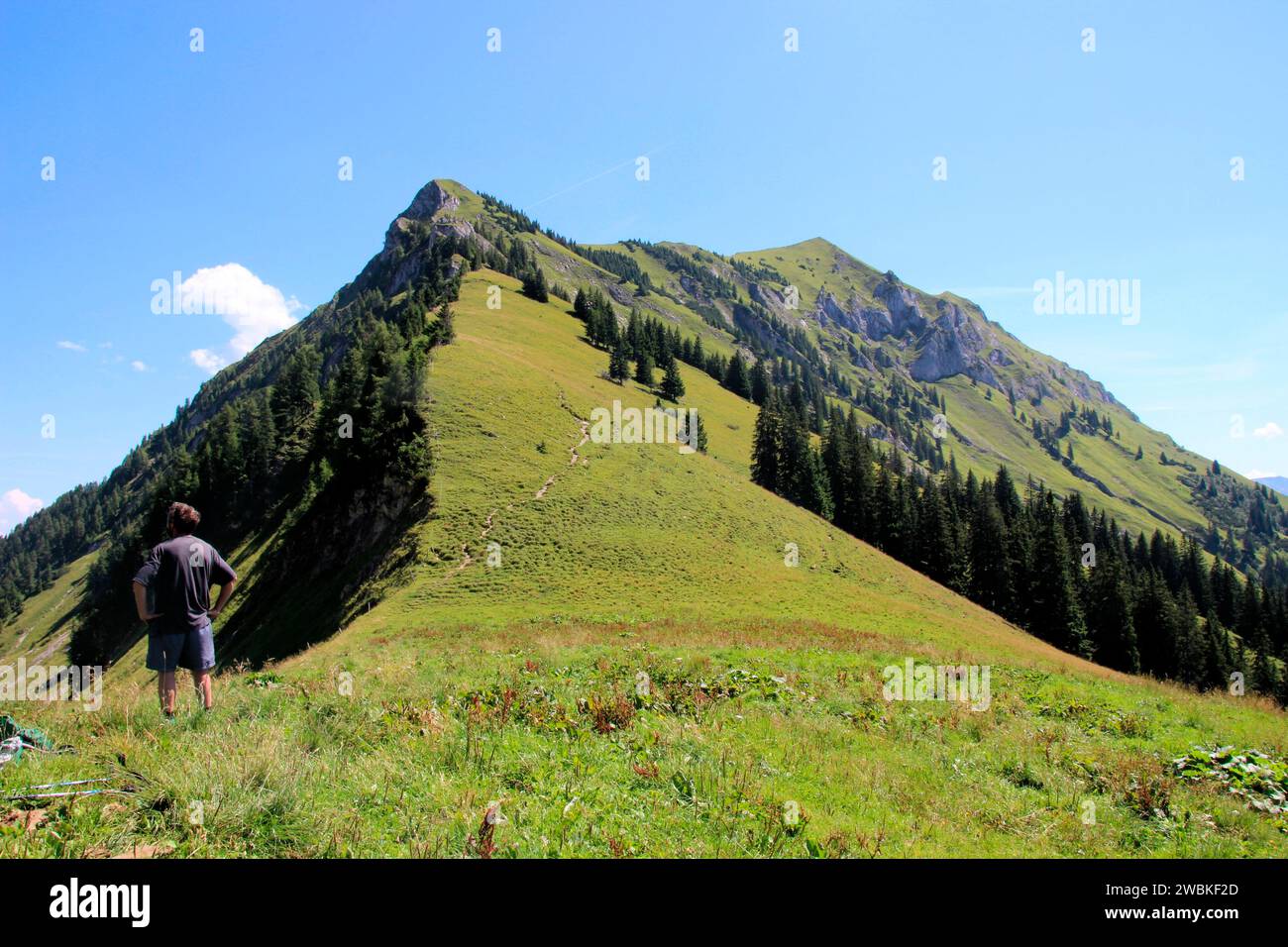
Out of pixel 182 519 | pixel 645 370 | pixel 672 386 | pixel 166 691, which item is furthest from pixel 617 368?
pixel 166 691

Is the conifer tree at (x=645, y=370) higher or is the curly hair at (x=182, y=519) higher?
the conifer tree at (x=645, y=370)

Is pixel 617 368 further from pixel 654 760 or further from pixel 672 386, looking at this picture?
pixel 654 760

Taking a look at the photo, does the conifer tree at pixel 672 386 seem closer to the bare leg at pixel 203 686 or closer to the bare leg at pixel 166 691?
the bare leg at pixel 203 686

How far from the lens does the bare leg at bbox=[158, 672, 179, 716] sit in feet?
25.1

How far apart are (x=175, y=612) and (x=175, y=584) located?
408 millimetres

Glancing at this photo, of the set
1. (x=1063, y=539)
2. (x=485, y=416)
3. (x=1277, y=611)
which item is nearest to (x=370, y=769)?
(x=485, y=416)

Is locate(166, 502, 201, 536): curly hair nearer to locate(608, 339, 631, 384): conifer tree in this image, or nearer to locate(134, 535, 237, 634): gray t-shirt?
locate(134, 535, 237, 634): gray t-shirt

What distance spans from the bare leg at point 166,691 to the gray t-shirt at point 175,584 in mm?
603

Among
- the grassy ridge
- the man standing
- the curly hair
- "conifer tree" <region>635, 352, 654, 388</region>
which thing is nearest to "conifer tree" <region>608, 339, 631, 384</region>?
"conifer tree" <region>635, 352, 654, 388</region>

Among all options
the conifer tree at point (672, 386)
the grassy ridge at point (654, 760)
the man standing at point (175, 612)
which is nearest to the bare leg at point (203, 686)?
the man standing at point (175, 612)

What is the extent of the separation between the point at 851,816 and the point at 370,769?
4993 mm

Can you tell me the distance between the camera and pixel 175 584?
7965 millimetres

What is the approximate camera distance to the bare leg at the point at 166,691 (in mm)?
7664
